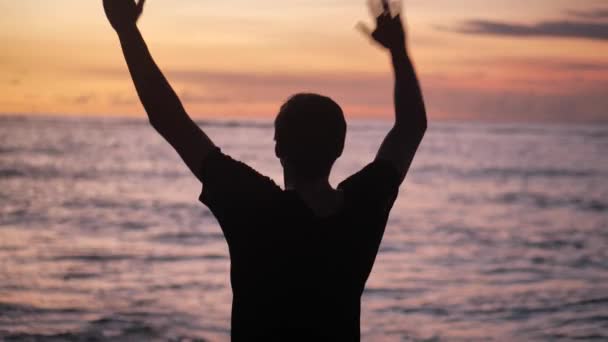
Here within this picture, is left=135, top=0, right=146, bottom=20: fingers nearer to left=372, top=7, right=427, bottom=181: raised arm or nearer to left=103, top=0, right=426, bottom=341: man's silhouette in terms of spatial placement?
left=103, top=0, right=426, bottom=341: man's silhouette

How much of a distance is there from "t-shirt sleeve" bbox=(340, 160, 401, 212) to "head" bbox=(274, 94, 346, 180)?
105 mm

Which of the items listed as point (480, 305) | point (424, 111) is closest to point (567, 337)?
point (480, 305)

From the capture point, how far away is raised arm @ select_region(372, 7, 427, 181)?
7.53ft

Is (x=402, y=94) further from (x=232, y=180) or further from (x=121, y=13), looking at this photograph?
(x=121, y=13)

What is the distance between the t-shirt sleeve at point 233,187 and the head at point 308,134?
104mm

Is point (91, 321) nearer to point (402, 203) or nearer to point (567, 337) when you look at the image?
point (567, 337)

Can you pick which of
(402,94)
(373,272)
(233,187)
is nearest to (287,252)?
(233,187)

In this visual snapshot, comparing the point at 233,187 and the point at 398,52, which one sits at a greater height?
the point at 398,52

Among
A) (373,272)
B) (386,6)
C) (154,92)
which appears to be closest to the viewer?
(154,92)

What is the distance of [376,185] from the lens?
7.04 feet

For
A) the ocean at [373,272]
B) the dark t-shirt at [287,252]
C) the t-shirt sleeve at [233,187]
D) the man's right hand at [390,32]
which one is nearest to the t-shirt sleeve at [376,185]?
the dark t-shirt at [287,252]

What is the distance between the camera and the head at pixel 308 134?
201 cm

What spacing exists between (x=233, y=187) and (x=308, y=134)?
0.74 feet

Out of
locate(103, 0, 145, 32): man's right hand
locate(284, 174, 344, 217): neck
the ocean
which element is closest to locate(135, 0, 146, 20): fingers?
locate(103, 0, 145, 32): man's right hand
